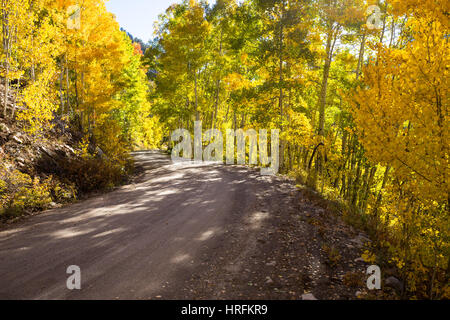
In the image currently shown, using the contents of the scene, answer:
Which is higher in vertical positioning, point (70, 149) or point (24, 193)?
point (70, 149)

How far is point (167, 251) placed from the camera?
5.47m

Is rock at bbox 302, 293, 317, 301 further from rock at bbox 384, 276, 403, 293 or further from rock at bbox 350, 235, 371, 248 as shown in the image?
rock at bbox 350, 235, 371, 248

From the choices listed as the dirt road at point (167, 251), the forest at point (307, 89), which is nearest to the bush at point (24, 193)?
the forest at point (307, 89)

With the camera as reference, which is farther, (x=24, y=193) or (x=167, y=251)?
(x=24, y=193)

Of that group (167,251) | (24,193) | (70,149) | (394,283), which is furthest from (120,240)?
(70,149)

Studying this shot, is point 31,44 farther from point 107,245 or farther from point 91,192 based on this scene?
point 107,245

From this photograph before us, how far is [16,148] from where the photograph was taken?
9.28 meters

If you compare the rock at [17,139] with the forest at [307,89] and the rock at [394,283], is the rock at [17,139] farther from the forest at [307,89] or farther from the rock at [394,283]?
the rock at [394,283]

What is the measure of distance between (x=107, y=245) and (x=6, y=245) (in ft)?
7.61

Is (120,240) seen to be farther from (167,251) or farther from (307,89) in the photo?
(307,89)

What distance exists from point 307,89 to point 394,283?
45.1 ft

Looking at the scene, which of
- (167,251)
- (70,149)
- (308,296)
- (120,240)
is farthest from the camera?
(70,149)

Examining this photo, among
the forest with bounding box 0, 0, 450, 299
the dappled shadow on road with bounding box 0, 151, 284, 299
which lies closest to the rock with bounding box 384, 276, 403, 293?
the forest with bounding box 0, 0, 450, 299

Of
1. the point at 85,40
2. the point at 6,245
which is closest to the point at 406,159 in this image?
the point at 6,245
